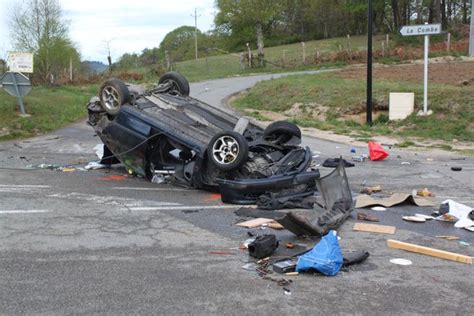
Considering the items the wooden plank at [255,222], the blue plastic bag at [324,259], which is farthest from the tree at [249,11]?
the blue plastic bag at [324,259]

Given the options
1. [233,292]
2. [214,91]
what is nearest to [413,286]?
[233,292]

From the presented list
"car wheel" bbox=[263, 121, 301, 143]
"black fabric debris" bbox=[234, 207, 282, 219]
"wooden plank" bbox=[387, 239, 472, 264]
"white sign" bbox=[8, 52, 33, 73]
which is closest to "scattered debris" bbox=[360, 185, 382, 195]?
"car wheel" bbox=[263, 121, 301, 143]

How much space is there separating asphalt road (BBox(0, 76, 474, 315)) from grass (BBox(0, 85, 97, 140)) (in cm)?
847

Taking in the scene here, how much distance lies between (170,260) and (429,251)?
255 centimetres

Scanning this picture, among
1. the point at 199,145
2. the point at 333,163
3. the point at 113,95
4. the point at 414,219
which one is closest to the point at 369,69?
the point at 333,163

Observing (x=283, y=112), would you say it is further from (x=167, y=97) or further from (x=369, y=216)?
(x=369, y=216)

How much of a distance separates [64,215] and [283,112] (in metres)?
15.7

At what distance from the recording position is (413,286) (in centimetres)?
456

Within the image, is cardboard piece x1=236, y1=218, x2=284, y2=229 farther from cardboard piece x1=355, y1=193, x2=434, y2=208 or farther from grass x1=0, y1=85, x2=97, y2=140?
grass x1=0, y1=85, x2=97, y2=140

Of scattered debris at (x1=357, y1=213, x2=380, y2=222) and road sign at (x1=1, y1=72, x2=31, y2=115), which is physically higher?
road sign at (x1=1, y1=72, x2=31, y2=115)

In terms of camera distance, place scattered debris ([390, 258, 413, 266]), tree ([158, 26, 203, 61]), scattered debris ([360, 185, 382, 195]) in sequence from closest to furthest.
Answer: scattered debris ([390, 258, 413, 266])
scattered debris ([360, 185, 382, 195])
tree ([158, 26, 203, 61])

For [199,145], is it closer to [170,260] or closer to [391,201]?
[391,201]

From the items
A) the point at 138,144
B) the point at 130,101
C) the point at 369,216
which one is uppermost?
the point at 130,101

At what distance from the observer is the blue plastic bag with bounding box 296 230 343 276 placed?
4766 millimetres
